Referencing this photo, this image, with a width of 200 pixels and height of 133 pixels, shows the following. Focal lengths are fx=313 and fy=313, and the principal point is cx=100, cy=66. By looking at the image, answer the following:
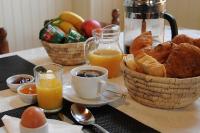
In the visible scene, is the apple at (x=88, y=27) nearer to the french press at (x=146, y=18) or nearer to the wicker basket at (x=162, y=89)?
the french press at (x=146, y=18)

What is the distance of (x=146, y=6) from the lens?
1172 mm

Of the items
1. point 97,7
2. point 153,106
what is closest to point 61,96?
point 153,106

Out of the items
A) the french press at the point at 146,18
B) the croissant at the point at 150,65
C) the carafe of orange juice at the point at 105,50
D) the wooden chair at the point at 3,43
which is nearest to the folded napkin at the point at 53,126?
the croissant at the point at 150,65

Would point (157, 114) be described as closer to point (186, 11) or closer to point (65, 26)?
point (65, 26)

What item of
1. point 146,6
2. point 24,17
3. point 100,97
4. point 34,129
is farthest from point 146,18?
point 24,17

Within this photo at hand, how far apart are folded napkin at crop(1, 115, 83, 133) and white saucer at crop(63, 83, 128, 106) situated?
12 centimetres

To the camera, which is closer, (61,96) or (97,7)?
(61,96)

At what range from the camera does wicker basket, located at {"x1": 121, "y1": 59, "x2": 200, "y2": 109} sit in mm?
801

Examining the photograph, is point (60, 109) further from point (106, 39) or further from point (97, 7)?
point (97, 7)

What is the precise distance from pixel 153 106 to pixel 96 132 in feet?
0.69

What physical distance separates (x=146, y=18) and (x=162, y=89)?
462mm

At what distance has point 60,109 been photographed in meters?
0.87

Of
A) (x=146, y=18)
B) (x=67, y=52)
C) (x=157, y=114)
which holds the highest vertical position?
(x=146, y=18)

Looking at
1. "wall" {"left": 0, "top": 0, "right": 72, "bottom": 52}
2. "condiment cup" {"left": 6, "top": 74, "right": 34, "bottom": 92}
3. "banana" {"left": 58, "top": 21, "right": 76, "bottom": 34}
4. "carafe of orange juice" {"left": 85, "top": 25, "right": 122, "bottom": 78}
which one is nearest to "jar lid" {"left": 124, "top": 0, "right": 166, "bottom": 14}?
"carafe of orange juice" {"left": 85, "top": 25, "right": 122, "bottom": 78}
